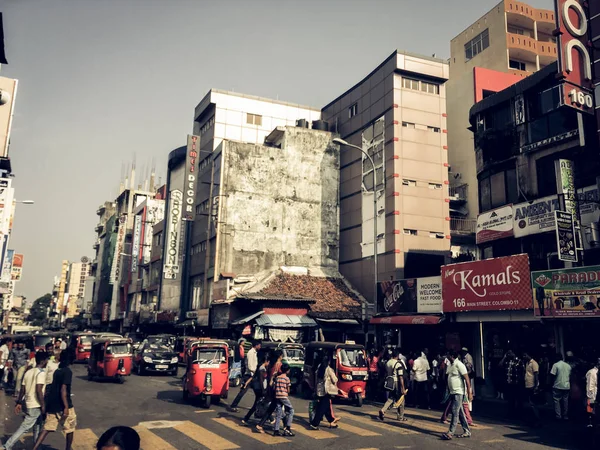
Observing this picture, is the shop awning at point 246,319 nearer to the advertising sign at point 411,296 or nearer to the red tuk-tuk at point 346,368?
the advertising sign at point 411,296

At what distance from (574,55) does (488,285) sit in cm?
953

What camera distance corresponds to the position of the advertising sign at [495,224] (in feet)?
76.9

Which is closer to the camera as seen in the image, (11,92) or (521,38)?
(11,92)

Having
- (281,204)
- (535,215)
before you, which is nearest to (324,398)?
(535,215)

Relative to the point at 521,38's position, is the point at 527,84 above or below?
below

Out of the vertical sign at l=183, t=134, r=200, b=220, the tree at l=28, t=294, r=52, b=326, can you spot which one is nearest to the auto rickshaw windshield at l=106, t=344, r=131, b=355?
the vertical sign at l=183, t=134, r=200, b=220

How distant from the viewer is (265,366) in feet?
46.5

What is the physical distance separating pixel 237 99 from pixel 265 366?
126ft

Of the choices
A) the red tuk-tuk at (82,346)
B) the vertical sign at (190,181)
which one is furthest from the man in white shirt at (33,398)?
the vertical sign at (190,181)

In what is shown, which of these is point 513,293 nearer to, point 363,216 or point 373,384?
point 373,384

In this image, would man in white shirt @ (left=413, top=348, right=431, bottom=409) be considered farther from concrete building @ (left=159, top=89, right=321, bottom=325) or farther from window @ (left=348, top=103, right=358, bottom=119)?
window @ (left=348, top=103, right=358, bottom=119)

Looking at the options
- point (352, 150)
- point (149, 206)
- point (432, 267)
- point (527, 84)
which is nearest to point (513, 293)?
point (527, 84)

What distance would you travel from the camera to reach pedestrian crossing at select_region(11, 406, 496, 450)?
11.1m

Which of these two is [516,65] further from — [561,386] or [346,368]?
[346,368]
